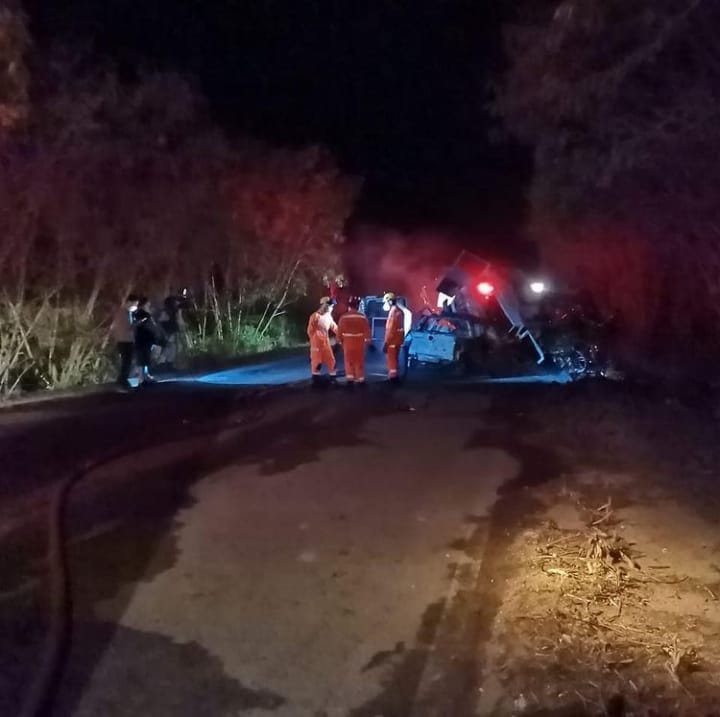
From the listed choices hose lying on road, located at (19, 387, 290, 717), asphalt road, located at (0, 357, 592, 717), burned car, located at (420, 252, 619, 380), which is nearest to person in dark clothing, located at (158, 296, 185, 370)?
burned car, located at (420, 252, 619, 380)

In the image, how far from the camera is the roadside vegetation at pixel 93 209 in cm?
1617

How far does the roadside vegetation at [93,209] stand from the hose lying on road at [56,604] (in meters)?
6.01

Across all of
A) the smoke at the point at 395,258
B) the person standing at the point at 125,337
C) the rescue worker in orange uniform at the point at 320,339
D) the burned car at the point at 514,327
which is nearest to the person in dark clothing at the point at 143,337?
the person standing at the point at 125,337

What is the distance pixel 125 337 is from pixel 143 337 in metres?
0.65

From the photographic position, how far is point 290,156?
31.8m

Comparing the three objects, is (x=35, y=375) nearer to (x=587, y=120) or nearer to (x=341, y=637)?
(x=587, y=120)

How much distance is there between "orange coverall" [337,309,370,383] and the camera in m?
17.7

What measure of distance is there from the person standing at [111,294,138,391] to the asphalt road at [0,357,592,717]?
10.7 feet

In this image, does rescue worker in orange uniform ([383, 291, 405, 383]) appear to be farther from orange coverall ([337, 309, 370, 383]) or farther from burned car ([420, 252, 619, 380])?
burned car ([420, 252, 619, 380])

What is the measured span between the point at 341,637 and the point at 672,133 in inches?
261

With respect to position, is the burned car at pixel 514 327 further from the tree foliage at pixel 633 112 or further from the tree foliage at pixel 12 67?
the tree foliage at pixel 12 67

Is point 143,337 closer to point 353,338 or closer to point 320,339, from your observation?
point 320,339

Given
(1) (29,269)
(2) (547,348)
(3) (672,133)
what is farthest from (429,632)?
(2) (547,348)

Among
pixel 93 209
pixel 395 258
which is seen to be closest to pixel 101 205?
pixel 93 209
